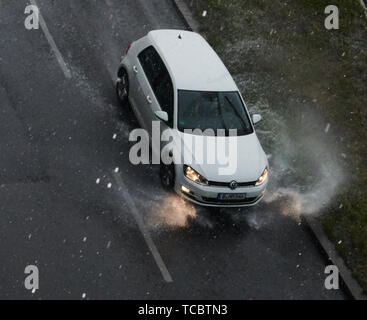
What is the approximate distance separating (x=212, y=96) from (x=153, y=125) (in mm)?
1212

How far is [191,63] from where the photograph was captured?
13.1 m

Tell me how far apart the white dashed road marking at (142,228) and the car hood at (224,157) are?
3.98 ft

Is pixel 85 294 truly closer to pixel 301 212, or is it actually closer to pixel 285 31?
pixel 301 212

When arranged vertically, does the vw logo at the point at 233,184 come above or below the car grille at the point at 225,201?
above

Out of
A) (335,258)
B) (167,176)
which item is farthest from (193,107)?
(335,258)

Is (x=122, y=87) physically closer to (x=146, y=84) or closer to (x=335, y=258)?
(x=146, y=84)

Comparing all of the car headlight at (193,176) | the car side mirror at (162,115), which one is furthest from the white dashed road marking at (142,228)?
the car side mirror at (162,115)

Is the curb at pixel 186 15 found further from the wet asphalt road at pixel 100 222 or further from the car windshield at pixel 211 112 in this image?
the car windshield at pixel 211 112

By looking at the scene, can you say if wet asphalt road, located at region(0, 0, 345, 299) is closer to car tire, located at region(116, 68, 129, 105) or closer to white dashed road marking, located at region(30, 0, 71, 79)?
white dashed road marking, located at region(30, 0, 71, 79)

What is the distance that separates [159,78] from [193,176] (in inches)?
90.9

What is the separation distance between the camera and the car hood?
1162 centimetres

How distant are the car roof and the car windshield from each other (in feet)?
0.57

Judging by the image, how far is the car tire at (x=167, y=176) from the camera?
12.0 meters

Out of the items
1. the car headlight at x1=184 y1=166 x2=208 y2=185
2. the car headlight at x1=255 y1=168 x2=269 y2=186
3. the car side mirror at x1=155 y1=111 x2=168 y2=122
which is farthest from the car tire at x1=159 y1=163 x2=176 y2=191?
the car headlight at x1=255 y1=168 x2=269 y2=186
